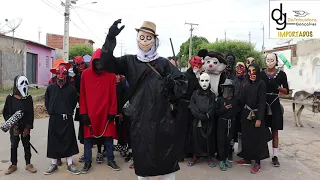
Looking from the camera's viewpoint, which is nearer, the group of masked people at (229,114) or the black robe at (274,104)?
the group of masked people at (229,114)

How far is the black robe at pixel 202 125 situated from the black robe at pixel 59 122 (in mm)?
2010

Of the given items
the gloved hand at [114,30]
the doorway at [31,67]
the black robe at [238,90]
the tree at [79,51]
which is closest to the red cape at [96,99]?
the gloved hand at [114,30]

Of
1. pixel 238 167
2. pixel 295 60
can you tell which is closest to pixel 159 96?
pixel 238 167

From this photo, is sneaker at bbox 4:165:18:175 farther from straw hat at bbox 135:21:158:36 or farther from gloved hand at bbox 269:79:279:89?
gloved hand at bbox 269:79:279:89

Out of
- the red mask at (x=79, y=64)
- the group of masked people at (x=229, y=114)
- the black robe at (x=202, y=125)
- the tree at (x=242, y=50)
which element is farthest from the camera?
the tree at (x=242, y=50)

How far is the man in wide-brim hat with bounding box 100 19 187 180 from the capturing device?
3.08 meters

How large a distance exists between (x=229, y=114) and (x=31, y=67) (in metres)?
21.3

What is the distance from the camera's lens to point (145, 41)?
325 centimetres

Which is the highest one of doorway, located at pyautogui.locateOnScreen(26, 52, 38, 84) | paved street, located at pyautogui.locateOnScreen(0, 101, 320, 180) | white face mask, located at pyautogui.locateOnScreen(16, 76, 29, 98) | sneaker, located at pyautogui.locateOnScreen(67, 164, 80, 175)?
doorway, located at pyautogui.locateOnScreen(26, 52, 38, 84)

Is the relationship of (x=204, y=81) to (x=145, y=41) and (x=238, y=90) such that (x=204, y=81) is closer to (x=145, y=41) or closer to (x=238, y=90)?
(x=238, y=90)

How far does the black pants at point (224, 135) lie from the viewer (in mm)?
5066

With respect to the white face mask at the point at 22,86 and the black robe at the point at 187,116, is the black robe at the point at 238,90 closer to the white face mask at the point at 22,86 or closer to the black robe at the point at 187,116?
the black robe at the point at 187,116

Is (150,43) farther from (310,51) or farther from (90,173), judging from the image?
(310,51)

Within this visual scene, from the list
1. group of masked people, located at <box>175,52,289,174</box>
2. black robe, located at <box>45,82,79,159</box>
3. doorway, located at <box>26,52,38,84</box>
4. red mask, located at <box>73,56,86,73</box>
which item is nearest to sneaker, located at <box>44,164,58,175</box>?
black robe, located at <box>45,82,79,159</box>
